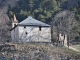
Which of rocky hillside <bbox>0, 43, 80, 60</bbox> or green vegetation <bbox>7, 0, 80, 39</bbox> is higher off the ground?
green vegetation <bbox>7, 0, 80, 39</bbox>

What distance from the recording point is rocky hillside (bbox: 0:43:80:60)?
55781mm

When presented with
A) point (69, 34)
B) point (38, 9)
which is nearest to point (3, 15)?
point (38, 9)

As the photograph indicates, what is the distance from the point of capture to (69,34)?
7281 cm

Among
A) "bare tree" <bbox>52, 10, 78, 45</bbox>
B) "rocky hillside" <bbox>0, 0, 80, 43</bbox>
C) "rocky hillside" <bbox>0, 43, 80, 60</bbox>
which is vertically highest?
"rocky hillside" <bbox>0, 0, 80, 43</bbox>

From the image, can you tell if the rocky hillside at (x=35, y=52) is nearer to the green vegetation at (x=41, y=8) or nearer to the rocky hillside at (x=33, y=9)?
the rocky hillside at (x=33, y=9)

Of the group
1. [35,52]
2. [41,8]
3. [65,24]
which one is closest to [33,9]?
[41,8]

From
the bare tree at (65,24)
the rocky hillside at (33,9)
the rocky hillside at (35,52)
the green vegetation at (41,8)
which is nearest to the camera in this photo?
the rocky hillside at (35,52)

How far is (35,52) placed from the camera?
57.1 m

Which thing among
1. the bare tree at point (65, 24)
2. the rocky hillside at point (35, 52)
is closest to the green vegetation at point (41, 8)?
the bare tree at point (65, 24)

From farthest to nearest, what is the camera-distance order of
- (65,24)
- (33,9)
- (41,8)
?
(33,9) < (41,8) < (65,24)

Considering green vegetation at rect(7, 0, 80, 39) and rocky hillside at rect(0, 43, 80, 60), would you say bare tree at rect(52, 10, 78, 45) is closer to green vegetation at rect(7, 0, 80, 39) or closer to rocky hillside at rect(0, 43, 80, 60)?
green vegetation at rect(7, 0, 80, 39)

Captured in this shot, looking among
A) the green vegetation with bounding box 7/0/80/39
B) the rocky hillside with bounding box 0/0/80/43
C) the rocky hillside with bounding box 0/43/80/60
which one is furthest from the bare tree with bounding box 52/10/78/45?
the rocky hillside with bounding box 0/43/80/60

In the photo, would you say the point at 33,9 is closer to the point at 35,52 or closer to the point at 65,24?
the point at 65,24

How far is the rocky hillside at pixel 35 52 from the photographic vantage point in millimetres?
55781
